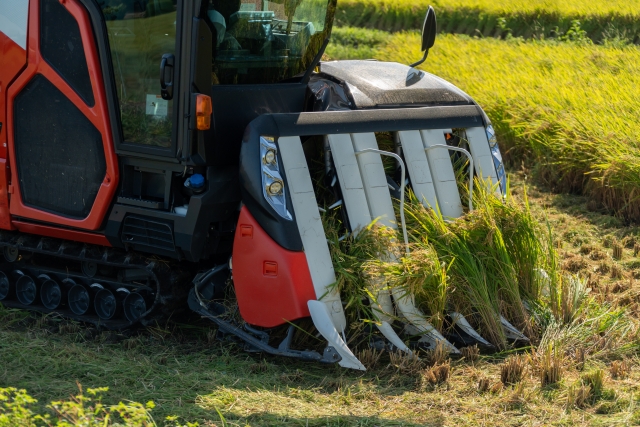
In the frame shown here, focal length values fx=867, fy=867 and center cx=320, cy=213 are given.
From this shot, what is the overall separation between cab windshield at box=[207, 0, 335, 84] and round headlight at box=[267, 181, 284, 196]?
66 cm

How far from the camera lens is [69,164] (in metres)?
4.61

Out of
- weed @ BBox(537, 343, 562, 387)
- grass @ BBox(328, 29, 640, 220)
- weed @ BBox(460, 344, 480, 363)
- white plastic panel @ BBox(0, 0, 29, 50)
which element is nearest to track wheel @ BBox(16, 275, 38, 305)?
white plastic panel @ BBox(0, 0, 29, 50)

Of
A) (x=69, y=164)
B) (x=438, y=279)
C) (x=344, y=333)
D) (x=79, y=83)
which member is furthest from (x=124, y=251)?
(x=438, y=279)

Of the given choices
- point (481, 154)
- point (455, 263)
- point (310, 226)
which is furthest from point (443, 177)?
point (310, 226)

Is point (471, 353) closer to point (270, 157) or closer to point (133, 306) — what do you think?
point (270, 157)

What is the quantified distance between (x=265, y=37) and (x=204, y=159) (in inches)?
31.3

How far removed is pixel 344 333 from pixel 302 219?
Answer: 584mm

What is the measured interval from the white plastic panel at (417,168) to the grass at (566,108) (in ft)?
8.15

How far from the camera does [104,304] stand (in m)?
4.75

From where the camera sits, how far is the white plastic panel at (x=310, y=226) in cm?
405

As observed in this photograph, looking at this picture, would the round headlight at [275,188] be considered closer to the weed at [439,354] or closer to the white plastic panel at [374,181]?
the white plastic panel at [374,181]

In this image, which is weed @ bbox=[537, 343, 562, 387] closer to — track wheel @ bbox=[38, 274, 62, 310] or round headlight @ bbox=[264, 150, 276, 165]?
round headlight @ bbox=[264, 150, 276, 165]

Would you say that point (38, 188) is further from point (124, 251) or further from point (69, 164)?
point (124, 251)

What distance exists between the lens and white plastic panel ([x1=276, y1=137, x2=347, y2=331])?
4.05m
